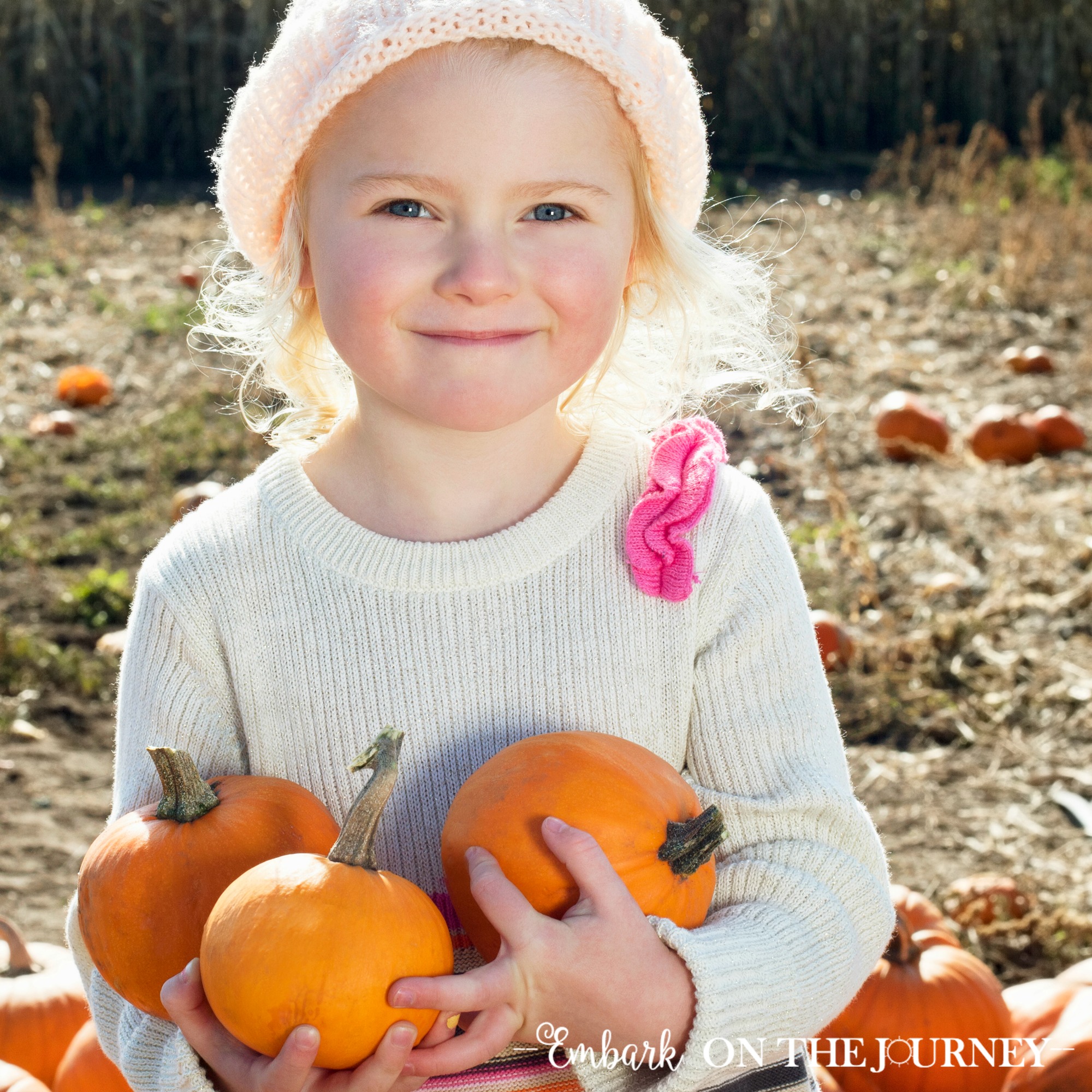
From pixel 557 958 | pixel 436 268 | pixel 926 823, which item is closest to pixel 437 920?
pixel 557 958

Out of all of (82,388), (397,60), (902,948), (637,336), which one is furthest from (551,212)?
(82,388)

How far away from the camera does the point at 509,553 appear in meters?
2.14

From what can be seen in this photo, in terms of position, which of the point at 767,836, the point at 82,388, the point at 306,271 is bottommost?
the point at 82,388

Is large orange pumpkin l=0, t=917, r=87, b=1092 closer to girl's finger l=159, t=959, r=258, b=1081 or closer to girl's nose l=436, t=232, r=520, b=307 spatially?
girl's finger l=159, t=959, r=258, b=1081

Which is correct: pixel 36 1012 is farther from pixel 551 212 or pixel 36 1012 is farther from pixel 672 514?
pixel 551 212

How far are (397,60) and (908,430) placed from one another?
455cm

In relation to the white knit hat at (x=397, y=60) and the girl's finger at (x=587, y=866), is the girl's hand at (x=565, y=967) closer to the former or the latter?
the girl's finger at (x=587, y=866)

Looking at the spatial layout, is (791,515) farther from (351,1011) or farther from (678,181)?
(351,1011)

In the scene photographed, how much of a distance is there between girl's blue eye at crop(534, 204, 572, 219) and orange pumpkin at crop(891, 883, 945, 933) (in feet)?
5.86

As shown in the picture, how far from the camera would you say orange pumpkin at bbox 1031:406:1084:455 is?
6.00m

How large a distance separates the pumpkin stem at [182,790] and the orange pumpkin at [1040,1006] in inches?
75.8

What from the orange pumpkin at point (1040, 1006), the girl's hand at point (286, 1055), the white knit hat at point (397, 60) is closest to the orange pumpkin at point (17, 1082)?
the girl's hand at point (286, 1055)

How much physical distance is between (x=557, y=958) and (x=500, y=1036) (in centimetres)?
12

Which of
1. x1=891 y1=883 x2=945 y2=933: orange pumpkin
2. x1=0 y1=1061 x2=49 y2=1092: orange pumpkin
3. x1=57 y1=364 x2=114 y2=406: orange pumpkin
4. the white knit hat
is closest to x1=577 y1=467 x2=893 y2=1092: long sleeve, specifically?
the white knit hat
